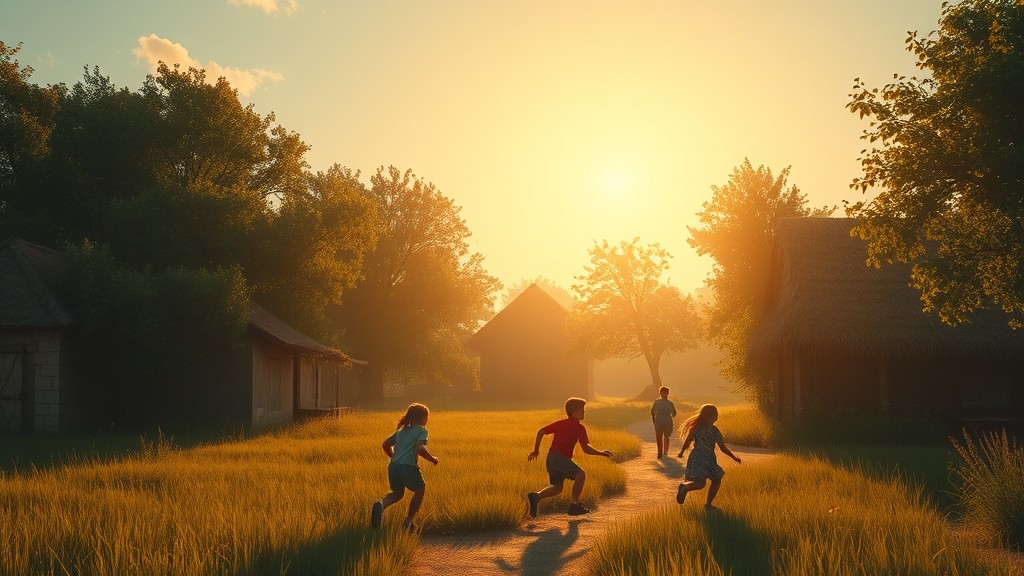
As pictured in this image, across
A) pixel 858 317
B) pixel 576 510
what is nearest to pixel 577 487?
pixel 576 510

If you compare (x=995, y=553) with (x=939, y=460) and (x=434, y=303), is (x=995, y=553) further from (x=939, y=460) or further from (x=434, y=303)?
(x=434, y=303)

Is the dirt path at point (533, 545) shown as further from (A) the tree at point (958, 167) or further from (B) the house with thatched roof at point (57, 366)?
(B) the house with thatched roof at point (57, 366)

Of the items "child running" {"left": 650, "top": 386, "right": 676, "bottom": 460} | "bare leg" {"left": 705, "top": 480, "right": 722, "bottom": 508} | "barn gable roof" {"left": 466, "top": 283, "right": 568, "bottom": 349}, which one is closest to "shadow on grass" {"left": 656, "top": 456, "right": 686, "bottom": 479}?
"child running" {"left": 650, "top": 386, "right": 676, "bottom": 460}

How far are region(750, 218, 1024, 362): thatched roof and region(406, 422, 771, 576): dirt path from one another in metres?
10.6

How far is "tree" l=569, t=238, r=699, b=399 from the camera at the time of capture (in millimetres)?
57156

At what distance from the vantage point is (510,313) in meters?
57.3

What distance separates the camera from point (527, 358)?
5697 cm

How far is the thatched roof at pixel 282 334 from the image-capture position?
2436 centimetres

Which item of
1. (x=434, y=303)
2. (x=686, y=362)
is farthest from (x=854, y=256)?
(x=686, y=362)

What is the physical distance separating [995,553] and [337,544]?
20.6 ft

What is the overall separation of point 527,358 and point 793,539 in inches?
1941

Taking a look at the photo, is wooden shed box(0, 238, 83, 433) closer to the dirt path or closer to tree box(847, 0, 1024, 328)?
the dirt path

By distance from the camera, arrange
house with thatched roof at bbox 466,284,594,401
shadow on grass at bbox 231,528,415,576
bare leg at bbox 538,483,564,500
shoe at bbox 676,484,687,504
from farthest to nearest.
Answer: house with thatched roof at bbox 466,284,594,401 < bare leg at bbox 538,483,564,500 < shoe at bbox 676,484,687,504 < shadow on grass at bbox 231,528,415,576

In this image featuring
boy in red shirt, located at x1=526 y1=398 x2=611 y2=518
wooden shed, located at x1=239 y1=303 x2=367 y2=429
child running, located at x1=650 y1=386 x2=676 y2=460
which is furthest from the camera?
wooden shed, located at x1=239 y1=303 x2=367 y2=429
